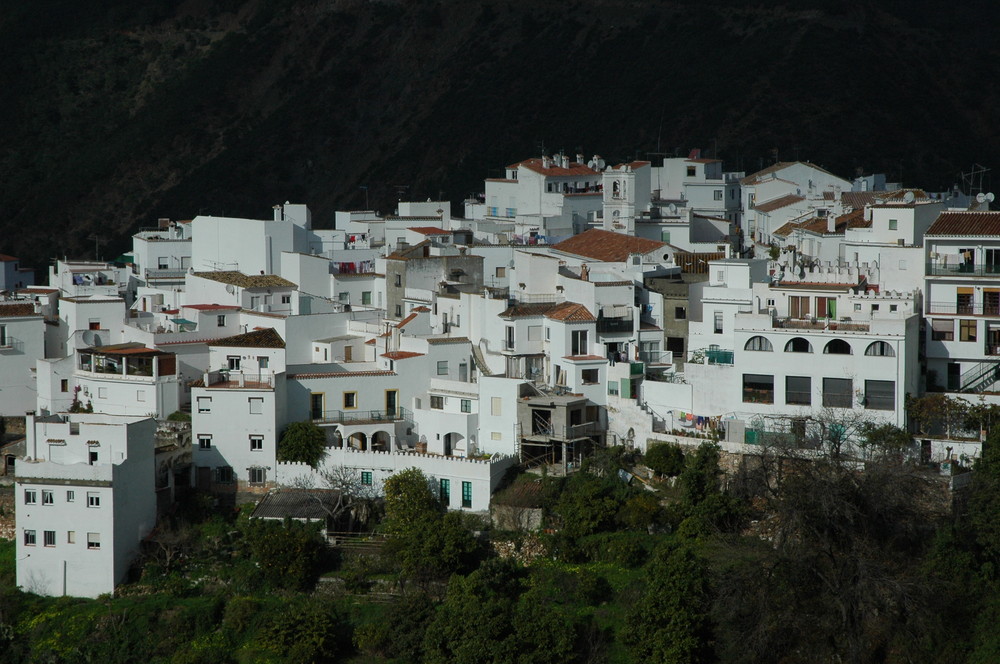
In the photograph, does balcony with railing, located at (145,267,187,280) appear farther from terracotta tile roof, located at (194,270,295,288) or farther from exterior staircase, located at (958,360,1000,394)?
exterior staircase, located at (958,360,1000,394)

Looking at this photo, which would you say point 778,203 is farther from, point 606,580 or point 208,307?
point 606,580

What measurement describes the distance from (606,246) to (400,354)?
9.98 metres

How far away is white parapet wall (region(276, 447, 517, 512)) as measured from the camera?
3878 cm

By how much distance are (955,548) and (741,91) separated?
171 ft

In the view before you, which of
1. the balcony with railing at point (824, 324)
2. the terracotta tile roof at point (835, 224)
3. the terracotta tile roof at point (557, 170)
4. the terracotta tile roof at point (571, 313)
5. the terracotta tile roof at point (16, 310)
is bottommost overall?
the balcony with railing at point (824, 324)

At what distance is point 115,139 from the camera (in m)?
102

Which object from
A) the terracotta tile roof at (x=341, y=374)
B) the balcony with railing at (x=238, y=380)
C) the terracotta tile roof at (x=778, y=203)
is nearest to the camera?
the balcony with railing at (x=238, y=380)

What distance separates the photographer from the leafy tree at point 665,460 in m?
37.7

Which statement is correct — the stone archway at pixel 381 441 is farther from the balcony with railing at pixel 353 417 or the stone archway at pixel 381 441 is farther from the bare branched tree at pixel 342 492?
the bare branched tree at pixel 342 492

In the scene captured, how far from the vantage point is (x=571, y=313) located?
41688 mm

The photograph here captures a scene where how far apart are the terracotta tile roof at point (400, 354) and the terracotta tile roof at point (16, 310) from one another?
1163 cm

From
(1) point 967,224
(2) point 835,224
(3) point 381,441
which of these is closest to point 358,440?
(3) point 381,441

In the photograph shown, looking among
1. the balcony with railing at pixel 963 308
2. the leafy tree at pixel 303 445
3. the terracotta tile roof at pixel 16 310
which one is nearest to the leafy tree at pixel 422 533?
the leafy tree at pixel 303 445

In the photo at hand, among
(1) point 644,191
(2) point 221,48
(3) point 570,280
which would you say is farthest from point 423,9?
(3) point 570,280
